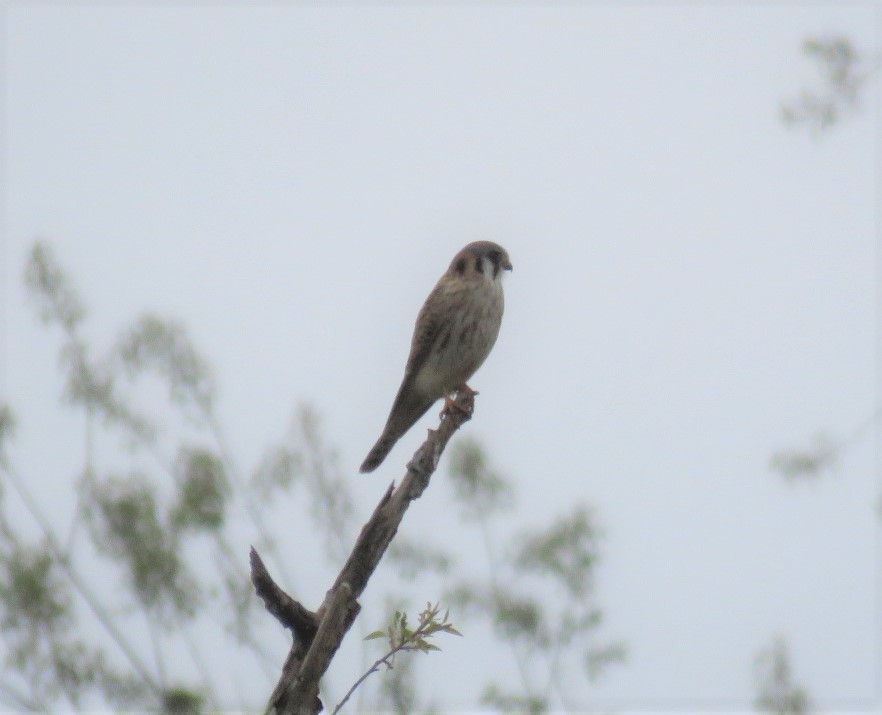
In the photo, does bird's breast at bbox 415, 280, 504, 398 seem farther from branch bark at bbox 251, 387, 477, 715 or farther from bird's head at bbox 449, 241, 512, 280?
branch bark at bbox 251, 387, 477, 715

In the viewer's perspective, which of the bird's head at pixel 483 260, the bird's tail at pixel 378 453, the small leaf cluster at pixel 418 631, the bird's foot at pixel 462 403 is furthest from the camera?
the bird's head at pixel 483 260

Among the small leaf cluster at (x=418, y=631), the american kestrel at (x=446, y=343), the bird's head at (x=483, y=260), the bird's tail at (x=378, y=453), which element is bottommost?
the small leaf cluster at (x=418, y=631)

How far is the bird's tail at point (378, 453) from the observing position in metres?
9.53

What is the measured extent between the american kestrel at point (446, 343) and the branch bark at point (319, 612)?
371 cm

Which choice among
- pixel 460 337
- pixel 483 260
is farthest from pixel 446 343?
pixel 483 260

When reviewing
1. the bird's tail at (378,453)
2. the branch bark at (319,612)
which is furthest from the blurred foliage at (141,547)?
the branch bark at (319,612)

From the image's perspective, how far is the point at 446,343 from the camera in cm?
957

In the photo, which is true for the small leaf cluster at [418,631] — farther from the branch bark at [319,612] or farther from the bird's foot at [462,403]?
the bird's foot at [462,403]

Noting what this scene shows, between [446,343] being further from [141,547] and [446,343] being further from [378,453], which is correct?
[141,547]

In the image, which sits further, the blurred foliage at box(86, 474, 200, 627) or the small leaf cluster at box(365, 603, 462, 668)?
the blurred foliage at box(86, 474, 200, 627)

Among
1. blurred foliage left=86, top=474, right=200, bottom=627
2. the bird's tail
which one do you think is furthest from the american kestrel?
blurred foliage left=86, top=474, right=200, bottom=627

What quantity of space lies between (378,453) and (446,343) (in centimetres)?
99

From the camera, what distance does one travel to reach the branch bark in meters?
5.02

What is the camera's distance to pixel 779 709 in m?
11.5
